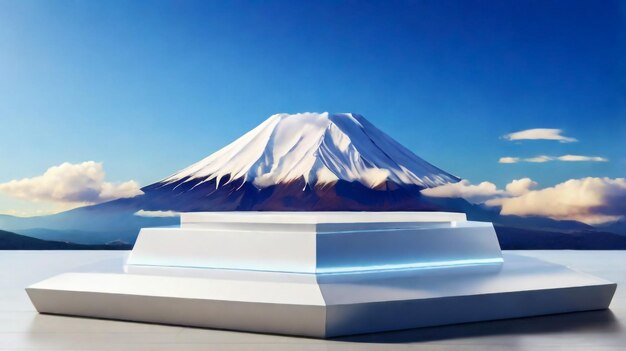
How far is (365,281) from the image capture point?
2.94 meters

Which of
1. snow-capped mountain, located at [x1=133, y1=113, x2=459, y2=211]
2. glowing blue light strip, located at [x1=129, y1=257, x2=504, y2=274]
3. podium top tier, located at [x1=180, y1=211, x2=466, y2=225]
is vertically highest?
snow-capped mountain, located at [x1=133, y1=113, x2=459, y2=211]

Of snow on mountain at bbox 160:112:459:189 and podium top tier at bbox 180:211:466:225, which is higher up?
snow on mountain at bbox 160:112:459:189

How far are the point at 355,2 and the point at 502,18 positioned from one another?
2.68m

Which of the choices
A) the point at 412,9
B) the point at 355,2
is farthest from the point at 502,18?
the point at 355,2

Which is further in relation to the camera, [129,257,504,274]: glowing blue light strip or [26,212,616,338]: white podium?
[129,257,504,274]: glowing blue light strip

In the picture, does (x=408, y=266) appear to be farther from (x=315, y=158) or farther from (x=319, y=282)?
(x=315, y=158)

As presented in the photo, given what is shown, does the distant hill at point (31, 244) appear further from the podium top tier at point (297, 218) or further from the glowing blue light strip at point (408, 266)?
the glowing blue light strip at point (408, 266)

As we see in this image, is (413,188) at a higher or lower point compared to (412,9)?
lower

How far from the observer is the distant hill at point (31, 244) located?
9484 mm

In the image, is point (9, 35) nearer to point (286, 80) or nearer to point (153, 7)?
point (153, 7)

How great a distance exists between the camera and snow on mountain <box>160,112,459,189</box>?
34.8 ft

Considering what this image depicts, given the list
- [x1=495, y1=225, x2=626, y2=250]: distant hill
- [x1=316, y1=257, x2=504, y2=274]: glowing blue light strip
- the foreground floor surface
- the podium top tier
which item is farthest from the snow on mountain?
the foreground floor surface

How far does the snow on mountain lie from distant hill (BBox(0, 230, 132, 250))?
5.10ft

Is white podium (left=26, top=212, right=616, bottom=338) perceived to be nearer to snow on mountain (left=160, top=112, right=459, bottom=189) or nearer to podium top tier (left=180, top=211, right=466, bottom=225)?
podium top tier (left=180, top=211, right=466, bottom=225)
